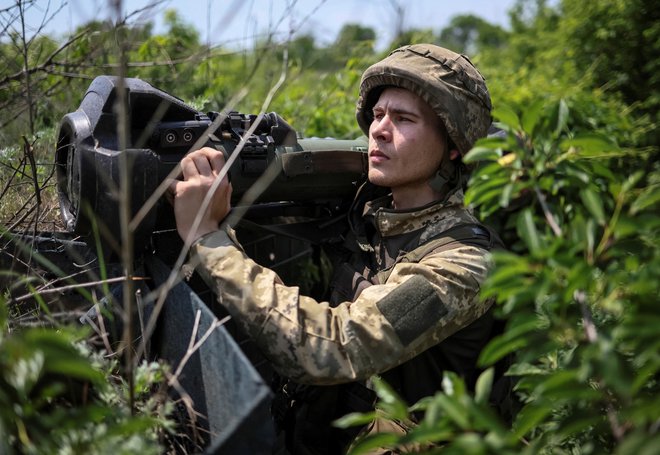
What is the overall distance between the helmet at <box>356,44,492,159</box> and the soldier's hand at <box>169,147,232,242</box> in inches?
31.1

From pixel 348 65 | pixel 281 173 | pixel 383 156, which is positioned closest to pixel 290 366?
pixel 281 173

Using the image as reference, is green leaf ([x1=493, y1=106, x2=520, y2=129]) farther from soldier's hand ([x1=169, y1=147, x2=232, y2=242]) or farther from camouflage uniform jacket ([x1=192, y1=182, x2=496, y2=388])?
soldier's hand ([x1=169, y1=147, x2=232, y2=242])

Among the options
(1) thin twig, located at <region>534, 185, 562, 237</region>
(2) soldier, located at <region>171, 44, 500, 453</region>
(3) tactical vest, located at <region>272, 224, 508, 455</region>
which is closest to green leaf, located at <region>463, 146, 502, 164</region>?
(1) thin twig, located at <region>534, 185, 562, 237</region>

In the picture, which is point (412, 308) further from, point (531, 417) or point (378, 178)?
point (531, 417)

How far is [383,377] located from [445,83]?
1.08 meters

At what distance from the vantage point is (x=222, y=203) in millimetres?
2158

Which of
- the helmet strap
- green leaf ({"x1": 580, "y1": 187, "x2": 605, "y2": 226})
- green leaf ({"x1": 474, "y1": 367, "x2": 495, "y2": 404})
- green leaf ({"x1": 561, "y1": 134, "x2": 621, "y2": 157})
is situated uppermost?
green leaf ({"x1": 561, "y1": 134, "x2": 621, "y2": 157})

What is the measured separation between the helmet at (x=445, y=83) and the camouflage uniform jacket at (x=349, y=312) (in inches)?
20.2

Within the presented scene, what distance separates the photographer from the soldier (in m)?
1.98

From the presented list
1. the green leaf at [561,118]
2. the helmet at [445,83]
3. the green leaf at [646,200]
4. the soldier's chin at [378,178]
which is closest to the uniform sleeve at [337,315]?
the soldier's chin at [378,178]

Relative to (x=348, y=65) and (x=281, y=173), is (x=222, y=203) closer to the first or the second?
(x=281, y=173)

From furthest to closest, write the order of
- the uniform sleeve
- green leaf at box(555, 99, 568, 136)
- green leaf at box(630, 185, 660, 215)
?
the uniform sleeve → green leaf at box(555, 99, 568, 136) → green leaf at box(630, 185, 660, 215)

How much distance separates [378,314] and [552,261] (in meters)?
0.87

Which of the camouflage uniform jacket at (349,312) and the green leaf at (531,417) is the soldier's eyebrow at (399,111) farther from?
the green leaf at (531,417)
